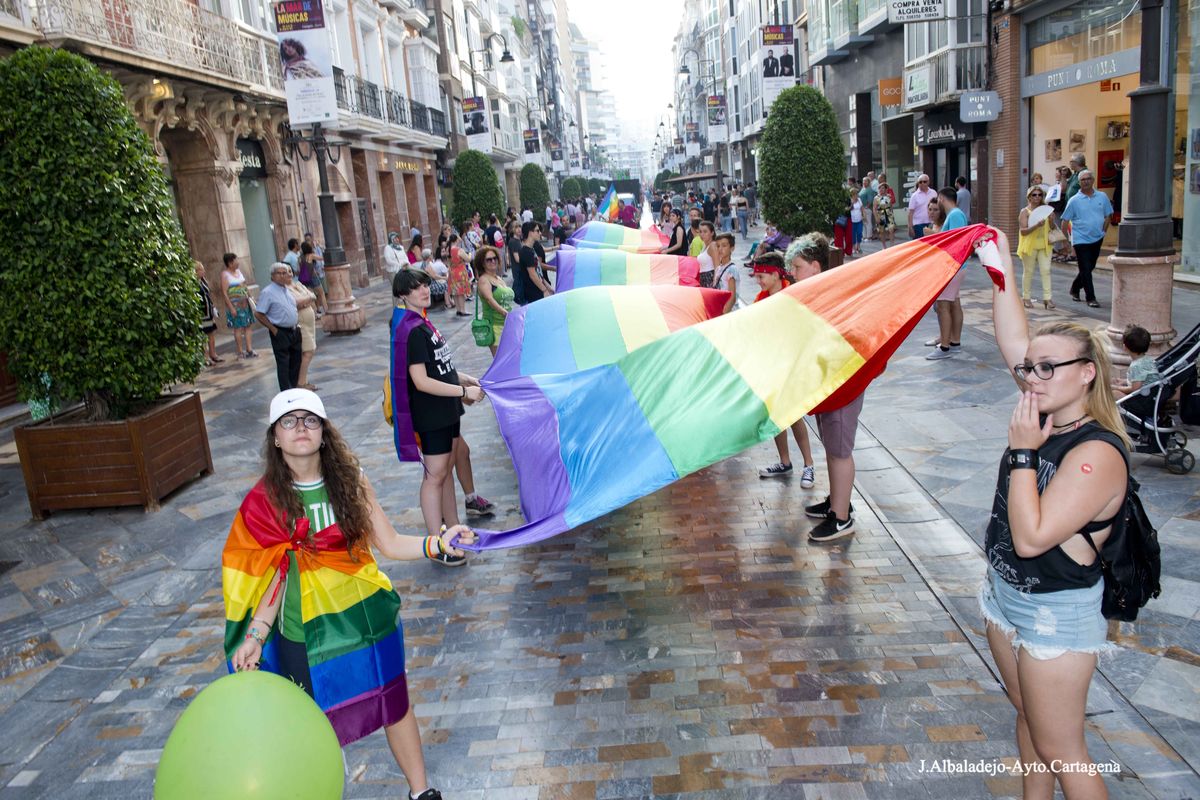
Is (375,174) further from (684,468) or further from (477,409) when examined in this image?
(684,468)

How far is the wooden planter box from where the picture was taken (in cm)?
732

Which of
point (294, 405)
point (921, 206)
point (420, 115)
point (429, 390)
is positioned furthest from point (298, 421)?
point (420, 115)

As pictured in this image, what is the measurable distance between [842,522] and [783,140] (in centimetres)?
1342

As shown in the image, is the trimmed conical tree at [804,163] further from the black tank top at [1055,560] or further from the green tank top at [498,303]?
the black tank top at [1055,560]

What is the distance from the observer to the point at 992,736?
3703 millimetres

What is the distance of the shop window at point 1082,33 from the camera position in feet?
49.8

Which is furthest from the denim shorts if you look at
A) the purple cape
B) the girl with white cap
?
the purple cape

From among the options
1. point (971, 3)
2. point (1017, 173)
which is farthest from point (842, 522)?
point (971, 3)

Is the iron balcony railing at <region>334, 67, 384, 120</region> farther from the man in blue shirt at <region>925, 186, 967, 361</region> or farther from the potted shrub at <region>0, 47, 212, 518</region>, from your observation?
the man in blue shirt at <region>925, 186, 967, 361</region>

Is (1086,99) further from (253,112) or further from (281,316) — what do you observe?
(253,112)

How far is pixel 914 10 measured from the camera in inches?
749

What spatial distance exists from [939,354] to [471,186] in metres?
21.9

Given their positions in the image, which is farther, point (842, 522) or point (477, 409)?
point (477, 409)

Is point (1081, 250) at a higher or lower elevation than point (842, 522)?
higher
